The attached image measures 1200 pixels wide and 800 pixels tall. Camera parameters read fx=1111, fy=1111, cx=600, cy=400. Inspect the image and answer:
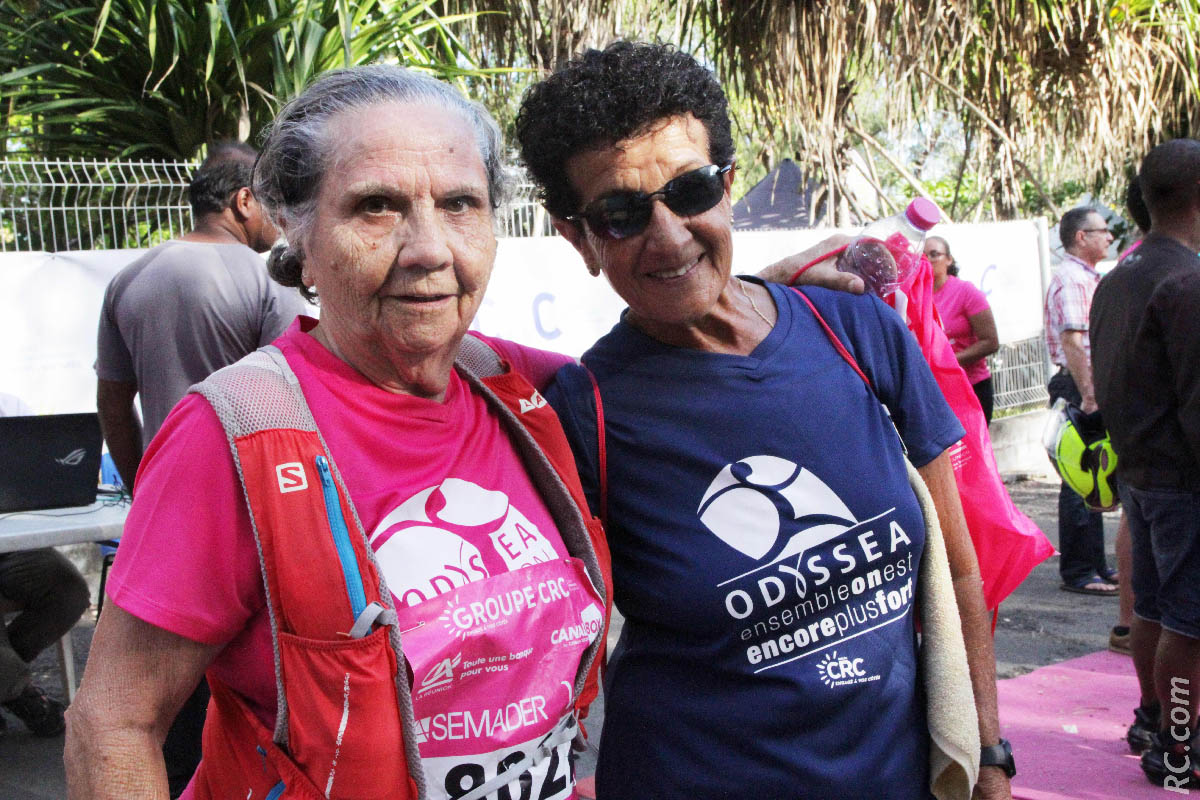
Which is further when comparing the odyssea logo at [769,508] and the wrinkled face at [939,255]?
the wrinkled face at [939,255]

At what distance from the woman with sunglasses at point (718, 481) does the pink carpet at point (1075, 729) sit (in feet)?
8.17

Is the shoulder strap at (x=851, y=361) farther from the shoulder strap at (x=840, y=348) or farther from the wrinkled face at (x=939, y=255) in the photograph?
the wrinkled face at (x=939, y=255)

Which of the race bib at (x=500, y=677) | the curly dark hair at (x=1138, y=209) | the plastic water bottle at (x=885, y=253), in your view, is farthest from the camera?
the curly dark hair at (x=1138, y=209)

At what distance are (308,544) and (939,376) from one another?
121 centimetres

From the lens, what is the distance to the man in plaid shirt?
630 cm

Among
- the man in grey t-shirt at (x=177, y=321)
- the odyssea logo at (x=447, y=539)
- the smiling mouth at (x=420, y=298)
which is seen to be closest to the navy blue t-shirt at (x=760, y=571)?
the odyssea logo at (x=447, y=539)

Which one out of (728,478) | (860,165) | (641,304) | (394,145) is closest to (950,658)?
(728,478)

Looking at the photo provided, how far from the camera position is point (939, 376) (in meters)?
1.99

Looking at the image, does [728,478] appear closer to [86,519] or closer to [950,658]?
[950,658]

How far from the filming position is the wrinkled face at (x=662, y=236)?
5.52 feet

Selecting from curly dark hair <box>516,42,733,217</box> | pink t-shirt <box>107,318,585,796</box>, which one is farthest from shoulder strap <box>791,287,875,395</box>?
pink t-shirt <box>107,318,585,796</box>

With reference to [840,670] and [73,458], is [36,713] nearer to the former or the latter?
[73,458]

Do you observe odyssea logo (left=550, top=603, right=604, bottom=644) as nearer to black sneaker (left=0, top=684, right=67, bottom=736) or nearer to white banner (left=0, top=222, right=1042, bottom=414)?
black sneaker (left=0, top=684, right=67, bottom=736)

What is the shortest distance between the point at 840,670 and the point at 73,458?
3.51 m
